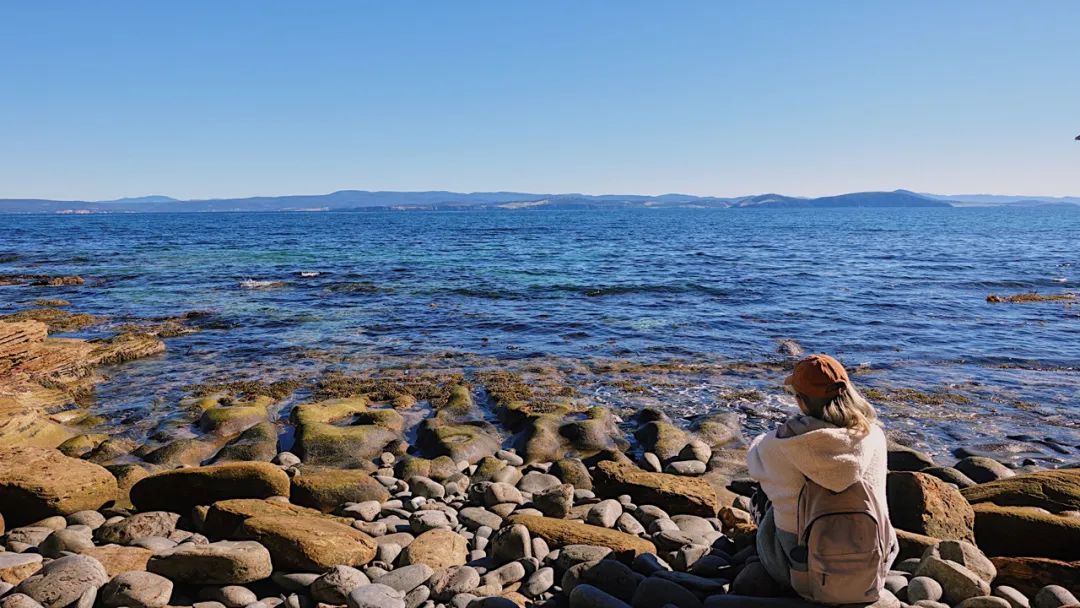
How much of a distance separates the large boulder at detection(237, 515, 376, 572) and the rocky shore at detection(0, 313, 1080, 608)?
0.06 ft

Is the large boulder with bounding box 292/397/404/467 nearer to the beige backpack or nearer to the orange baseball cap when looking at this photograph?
the beige backpack

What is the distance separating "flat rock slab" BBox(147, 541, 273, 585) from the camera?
5.61 meters

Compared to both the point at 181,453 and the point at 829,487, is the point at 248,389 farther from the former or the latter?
the point at 829,487

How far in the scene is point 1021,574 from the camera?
227 inches

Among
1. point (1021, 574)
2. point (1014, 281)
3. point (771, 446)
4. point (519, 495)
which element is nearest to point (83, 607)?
point (519, 495)

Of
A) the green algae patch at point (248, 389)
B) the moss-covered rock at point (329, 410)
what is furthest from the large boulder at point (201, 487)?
the green algae patch at point (248, 389)

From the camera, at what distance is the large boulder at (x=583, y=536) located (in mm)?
6324

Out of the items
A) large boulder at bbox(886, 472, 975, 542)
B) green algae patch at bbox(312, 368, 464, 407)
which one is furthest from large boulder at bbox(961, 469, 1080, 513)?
green algae patch at bbox(312, 368, 464, 407)

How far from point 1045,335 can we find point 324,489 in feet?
68.9

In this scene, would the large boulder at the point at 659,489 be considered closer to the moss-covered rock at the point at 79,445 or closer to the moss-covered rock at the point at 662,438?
the moss-covered rock at the point at 662,438

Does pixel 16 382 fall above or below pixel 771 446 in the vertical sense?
below

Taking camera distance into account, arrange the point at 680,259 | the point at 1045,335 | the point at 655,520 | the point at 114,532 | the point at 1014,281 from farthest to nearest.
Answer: the point at 680,259 < the point at 1014,281 < the point at 1045,335 < the point at 655,520 < the point at 114,532

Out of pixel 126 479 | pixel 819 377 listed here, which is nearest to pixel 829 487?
pixel 819 377

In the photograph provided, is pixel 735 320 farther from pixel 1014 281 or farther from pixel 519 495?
pixel 1014 281
